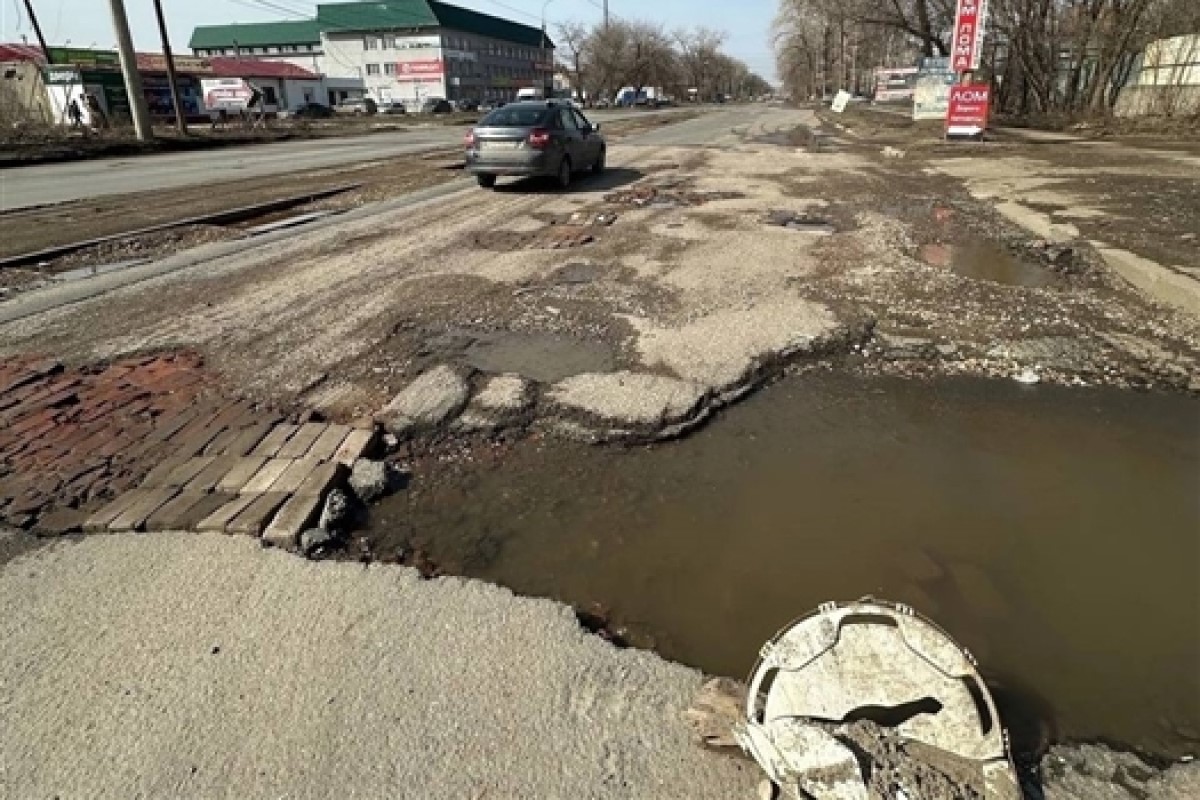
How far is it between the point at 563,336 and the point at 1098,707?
12.9ft

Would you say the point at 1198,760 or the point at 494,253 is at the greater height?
the point at 494,253

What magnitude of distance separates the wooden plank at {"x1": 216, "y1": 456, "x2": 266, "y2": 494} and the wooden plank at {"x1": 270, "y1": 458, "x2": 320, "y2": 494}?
0.55 feet

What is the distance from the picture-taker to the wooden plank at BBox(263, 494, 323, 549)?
2.95m

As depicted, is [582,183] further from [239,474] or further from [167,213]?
[239,474]

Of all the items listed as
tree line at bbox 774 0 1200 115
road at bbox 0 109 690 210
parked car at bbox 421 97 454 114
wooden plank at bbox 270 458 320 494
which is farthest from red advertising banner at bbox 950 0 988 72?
parked car at bbox 421 97 454 114

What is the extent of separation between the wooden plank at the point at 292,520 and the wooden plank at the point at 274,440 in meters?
0.59

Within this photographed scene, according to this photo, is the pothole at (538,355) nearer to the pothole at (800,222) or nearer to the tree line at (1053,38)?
the pothole at (800,222)

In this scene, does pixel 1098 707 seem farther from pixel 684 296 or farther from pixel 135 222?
pixel 135 222

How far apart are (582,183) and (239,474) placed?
11.8m

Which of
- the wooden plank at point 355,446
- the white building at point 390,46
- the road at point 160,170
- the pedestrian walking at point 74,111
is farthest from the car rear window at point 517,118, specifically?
the white building at point 390,46

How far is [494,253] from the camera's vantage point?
26.4 ft

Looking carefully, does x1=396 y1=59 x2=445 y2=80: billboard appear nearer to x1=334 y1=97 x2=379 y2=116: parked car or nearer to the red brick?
x1=334 y1=97 x2=379 y2=116: parked car

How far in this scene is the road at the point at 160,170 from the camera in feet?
48.1

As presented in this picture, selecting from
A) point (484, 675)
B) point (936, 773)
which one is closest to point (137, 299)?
point (484, 675)
